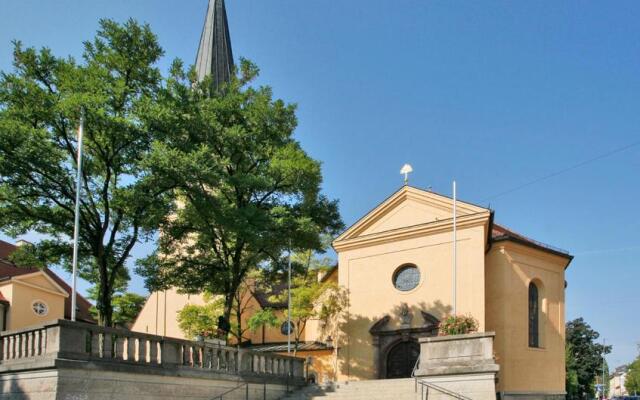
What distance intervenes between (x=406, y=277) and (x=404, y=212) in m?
3.10

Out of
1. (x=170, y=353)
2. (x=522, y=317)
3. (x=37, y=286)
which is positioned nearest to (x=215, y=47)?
(x=37, y=286)

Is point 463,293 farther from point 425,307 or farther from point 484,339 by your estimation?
point 484,339

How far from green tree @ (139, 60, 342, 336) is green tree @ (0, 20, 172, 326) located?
1134mm

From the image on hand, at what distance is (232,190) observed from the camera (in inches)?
845

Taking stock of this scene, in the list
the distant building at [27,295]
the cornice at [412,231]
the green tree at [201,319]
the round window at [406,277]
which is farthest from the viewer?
the green tree at [201,319]

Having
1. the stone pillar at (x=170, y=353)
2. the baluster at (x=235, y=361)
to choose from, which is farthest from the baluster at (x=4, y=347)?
the baluster at (x=235, y=361)

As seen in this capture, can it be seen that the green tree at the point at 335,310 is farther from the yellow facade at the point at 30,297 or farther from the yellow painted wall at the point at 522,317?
the yellow facade at the point at 30,297

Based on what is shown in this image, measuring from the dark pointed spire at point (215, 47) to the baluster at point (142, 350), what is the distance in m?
33.8

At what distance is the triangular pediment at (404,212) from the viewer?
1090 inches

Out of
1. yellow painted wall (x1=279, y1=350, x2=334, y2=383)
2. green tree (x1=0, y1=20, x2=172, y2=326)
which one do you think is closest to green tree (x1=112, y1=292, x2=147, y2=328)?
yellow painted wall (x1=279, y1=350, x2=334, y2=383)

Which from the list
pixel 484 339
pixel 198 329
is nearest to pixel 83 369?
pixel 484 339

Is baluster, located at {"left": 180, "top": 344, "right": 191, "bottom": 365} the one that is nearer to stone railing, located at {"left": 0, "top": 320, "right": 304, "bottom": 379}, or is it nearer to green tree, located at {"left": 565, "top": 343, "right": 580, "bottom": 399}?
stone railing, located at {"left": 0, "top": 320, "right": 304, "bottom": 379}

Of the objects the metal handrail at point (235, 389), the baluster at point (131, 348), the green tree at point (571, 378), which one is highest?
the baluster at point (131, 348)

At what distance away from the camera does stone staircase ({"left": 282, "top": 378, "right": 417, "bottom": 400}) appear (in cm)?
1891
